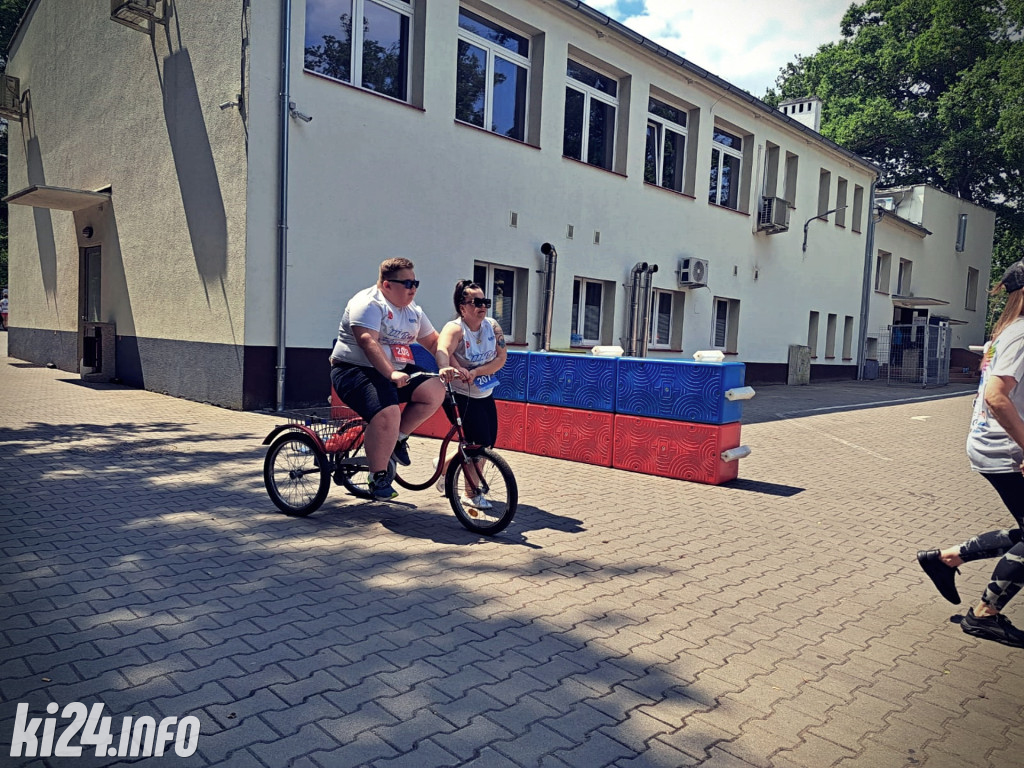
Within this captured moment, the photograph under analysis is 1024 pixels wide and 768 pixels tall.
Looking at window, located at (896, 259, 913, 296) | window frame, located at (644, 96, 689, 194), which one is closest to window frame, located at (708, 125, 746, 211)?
window frame, located at (644, 96, 689, 194)

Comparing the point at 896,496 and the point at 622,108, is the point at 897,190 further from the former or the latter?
the point at 896,496

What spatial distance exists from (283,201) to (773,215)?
15.3 metres

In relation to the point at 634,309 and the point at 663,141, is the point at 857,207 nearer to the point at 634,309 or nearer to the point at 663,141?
the point at 663,141

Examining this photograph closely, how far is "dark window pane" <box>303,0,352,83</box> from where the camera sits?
437 inches

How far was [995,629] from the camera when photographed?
387 centimetres

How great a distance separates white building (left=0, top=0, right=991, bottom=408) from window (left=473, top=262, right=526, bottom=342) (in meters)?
0.05

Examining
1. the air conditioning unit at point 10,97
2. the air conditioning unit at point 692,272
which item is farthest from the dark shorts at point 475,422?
the air conditioning unit at point 10,97

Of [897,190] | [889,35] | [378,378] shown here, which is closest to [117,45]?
[378,378]

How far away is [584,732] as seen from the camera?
273 centimetres

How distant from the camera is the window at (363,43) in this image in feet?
36.7

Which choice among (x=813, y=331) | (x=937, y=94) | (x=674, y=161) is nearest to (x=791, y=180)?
(x=813, y=331)

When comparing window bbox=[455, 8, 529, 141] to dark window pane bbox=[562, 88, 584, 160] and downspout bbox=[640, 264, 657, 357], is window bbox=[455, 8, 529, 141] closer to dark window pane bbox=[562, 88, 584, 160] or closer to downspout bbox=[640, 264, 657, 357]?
dark window pane bbox=[562, 88, 584, 160]

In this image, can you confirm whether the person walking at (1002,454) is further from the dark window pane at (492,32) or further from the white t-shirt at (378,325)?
the dark window pane at (492,32)

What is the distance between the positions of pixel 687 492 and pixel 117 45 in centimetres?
1406
